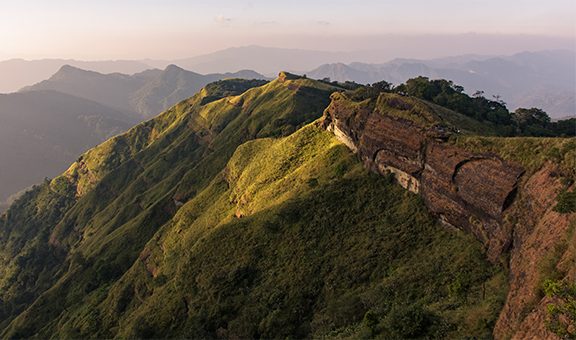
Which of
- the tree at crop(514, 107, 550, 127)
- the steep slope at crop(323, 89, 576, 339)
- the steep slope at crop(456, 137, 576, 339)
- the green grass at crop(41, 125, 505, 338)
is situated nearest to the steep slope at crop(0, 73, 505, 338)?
the green grass at crop(41, 125, 505, 338)

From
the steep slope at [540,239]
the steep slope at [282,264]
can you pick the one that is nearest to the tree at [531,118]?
the steep slope at [282,264]

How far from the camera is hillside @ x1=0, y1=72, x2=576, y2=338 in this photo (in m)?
41.5

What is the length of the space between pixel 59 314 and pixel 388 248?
110 meters

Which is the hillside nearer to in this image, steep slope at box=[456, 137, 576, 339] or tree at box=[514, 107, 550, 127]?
steep slope at box=[456, 137, 576, 339]

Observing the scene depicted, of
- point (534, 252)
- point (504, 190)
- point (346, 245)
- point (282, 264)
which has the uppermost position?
point (504, 190)

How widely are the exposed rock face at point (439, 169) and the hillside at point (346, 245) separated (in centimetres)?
22

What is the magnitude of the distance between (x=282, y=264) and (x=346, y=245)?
12.4 metres

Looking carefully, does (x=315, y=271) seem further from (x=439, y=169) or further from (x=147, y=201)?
(x=147, y=201)

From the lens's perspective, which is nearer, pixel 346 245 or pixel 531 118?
pixel 346 245

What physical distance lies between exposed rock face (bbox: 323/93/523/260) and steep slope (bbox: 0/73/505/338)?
2693mm

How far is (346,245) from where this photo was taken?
66.4m

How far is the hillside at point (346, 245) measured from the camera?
41.5m

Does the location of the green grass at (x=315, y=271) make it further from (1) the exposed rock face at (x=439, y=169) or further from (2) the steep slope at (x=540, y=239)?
(2) the steep slope at (x=540, y=239)

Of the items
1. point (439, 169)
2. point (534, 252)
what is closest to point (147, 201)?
point (439, 169)
